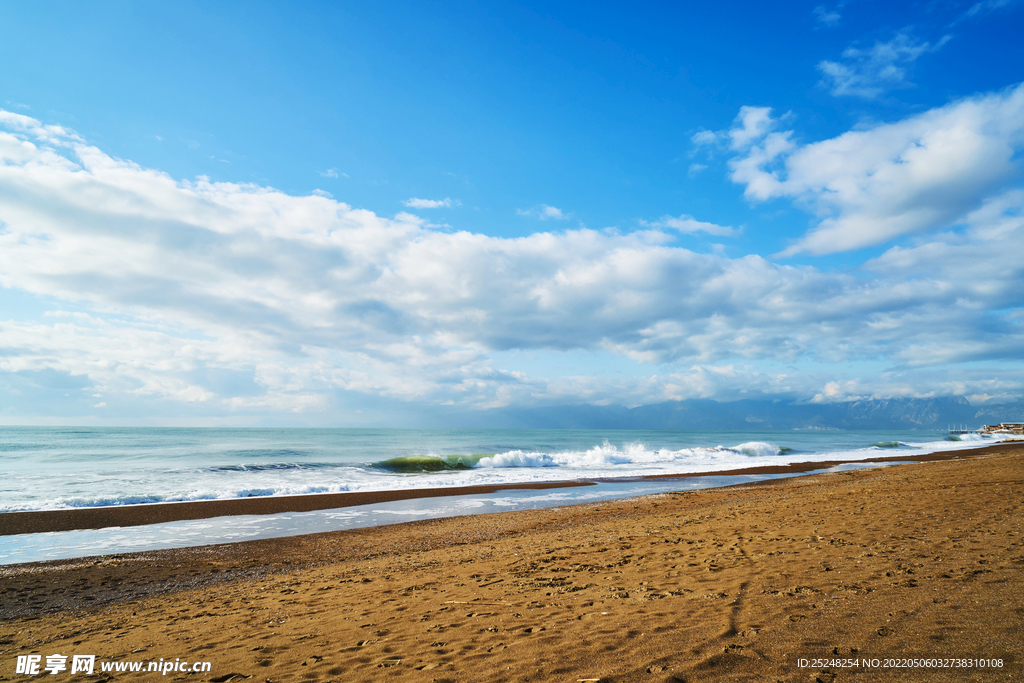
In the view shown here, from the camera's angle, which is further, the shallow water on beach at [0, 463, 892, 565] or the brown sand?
the shallow water on beach at [0, 463, 892, 565]

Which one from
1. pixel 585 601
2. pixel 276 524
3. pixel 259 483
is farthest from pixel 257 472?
pixel 585 601

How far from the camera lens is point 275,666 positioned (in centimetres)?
483

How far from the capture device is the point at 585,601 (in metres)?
6.12

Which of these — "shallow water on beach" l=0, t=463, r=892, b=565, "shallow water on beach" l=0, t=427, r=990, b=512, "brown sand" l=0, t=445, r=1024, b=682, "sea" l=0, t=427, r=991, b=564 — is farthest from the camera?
"shallow water on beach" l=0, t=427, r=990, b=512

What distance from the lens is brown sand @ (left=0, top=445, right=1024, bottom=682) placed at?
4211 millimetres

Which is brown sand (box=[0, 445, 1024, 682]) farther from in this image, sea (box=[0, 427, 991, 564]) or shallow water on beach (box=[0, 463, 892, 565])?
sea (box=[0, 427, 991, 564])

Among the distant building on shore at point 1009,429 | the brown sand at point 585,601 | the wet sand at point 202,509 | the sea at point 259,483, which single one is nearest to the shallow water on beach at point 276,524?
the sea at point 259,483

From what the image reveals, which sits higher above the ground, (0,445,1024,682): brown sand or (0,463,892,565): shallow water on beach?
(0,445,1024,682): brown sand

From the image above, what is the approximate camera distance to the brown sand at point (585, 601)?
4.21 metres

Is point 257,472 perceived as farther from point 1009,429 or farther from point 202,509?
point 1009,429

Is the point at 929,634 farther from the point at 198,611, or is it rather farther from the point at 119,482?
the point at 119,482

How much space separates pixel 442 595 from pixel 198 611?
4.02 meters

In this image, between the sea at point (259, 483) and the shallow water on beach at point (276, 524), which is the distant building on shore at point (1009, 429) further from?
the shallow water on beach at point (276, 524)

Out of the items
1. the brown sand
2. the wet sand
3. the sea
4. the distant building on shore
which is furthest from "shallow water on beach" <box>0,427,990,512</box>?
the distant building on shore
